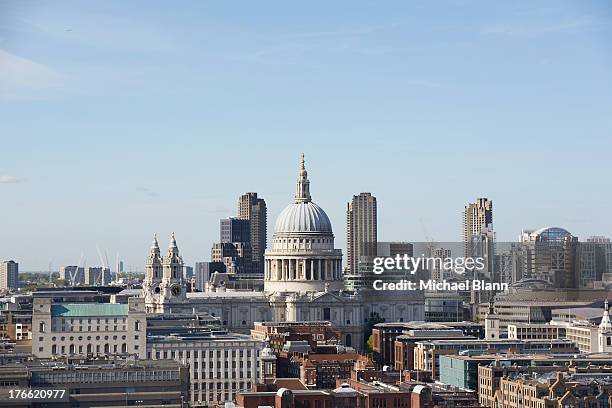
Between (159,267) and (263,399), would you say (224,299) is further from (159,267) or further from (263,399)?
(263,399)

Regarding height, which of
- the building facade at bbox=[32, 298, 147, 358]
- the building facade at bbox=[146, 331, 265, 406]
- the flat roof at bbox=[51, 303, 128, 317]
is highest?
the flat roof at bbox=[51, 303, 128, 317]

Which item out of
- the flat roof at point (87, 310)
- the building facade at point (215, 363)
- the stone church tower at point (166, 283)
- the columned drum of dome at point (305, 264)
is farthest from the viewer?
the columned drum of dome at point (305, 264)

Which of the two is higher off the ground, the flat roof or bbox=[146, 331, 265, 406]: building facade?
the flat roof

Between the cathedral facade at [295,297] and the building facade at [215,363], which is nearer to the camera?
the building facade at [215,363]

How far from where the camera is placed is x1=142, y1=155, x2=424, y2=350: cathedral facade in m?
184

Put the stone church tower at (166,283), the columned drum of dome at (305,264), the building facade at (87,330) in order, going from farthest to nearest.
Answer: the columned drum of dome at (305,264)
the stone church tower at (166,283)
the building facade at (87,330)

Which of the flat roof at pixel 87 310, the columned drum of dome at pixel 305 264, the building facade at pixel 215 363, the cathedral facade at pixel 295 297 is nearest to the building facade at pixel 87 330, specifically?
the flat roof at pixel 87 310

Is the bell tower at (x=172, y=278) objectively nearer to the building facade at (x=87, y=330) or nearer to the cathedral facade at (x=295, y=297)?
the cathedral facade at (x=295, y=297)

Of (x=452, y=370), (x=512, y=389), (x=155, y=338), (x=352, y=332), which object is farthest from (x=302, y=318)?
(x=512, y=389)

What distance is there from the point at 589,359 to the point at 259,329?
4101 centimetres

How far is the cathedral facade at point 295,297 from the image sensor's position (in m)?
184

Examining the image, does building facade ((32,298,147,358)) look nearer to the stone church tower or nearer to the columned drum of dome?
the stone church tower

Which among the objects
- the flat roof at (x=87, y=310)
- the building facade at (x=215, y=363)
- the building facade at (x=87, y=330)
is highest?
the flat roof at (x=87, y=310)

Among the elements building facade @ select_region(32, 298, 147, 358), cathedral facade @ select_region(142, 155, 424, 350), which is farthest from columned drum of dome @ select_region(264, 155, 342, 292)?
building facade @ select_region(32, 298, 147, 358)
